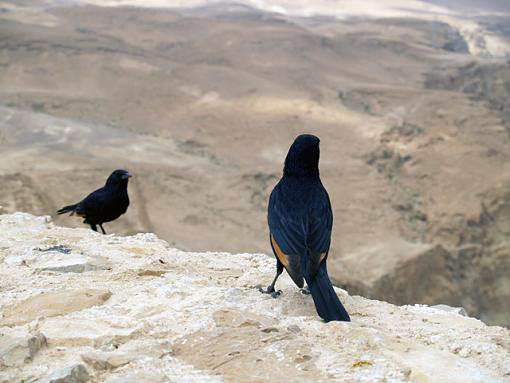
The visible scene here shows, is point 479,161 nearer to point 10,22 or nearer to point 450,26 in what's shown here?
point 10,22

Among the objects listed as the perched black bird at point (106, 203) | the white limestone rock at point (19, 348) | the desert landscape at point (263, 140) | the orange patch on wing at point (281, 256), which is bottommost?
the desert landscape at point (263, 140)

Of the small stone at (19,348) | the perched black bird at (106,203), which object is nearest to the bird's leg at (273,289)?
the small stone at (19,348)

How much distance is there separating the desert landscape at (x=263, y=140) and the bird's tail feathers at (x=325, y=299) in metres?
4.77

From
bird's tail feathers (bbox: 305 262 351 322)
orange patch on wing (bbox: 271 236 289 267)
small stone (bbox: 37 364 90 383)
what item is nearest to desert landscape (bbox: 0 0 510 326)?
orange patch on wing (bbox: 271 236 289 267)

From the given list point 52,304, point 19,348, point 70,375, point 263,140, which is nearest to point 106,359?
point 70,375

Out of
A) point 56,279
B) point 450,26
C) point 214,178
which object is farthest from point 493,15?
point 56,279

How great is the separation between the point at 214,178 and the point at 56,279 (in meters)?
14.2

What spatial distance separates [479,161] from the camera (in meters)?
20.2

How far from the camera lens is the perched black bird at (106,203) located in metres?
7.38

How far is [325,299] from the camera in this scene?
11.2 feet

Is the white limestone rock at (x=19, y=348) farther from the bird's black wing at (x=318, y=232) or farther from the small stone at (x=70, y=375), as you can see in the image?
the bird's black wing at (x=318, y=232)

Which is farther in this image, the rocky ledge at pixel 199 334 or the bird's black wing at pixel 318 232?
the bird's black wing at pixel 318 232

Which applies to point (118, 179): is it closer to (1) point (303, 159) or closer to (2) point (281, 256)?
(1) point (303, 159)

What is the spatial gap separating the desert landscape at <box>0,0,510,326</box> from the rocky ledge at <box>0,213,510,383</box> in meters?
3.71
